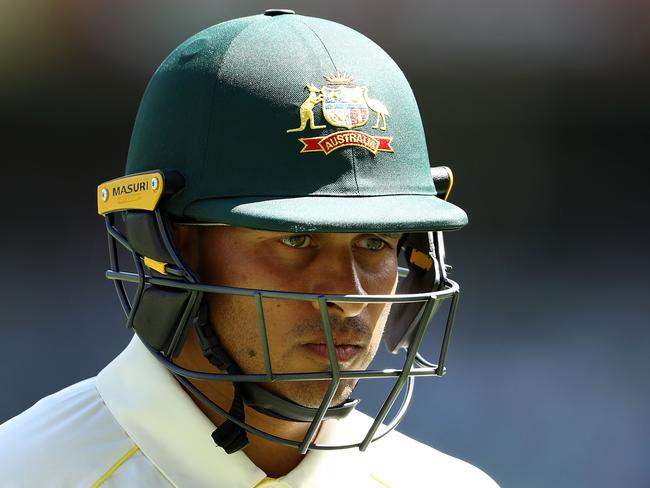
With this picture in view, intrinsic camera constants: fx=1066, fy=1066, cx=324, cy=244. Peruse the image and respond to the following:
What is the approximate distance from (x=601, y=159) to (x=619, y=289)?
478 mm

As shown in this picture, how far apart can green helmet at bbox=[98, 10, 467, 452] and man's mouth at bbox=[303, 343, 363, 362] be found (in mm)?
71

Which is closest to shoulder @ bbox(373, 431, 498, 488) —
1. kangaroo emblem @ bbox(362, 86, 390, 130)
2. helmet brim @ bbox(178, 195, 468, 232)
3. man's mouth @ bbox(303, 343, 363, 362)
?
man's mouth @ bbox(303, 343, 363, 362)

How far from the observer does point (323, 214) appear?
1.47 meters

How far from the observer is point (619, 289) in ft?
12.7

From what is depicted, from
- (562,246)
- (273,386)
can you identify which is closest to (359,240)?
(273,386)

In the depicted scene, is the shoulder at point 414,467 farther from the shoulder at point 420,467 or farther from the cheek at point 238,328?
the cheek at point 238,328

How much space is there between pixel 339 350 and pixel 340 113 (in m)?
0.34

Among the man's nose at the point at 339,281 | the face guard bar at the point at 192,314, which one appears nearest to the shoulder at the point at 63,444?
the face guard bar at the point at 192,314

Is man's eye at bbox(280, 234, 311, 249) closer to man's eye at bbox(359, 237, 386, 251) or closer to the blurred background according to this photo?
man's eye at bbox(359, 237, 386, 251)

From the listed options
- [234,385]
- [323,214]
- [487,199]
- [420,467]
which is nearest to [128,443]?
[234,385]

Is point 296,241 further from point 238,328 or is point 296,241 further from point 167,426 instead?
point 167,426

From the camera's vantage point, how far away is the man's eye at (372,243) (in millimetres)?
1594

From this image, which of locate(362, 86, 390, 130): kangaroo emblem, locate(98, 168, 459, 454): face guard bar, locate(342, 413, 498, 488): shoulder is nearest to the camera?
locate(98, 168, 459, 454): face guard bar

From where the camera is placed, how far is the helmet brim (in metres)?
1.46
